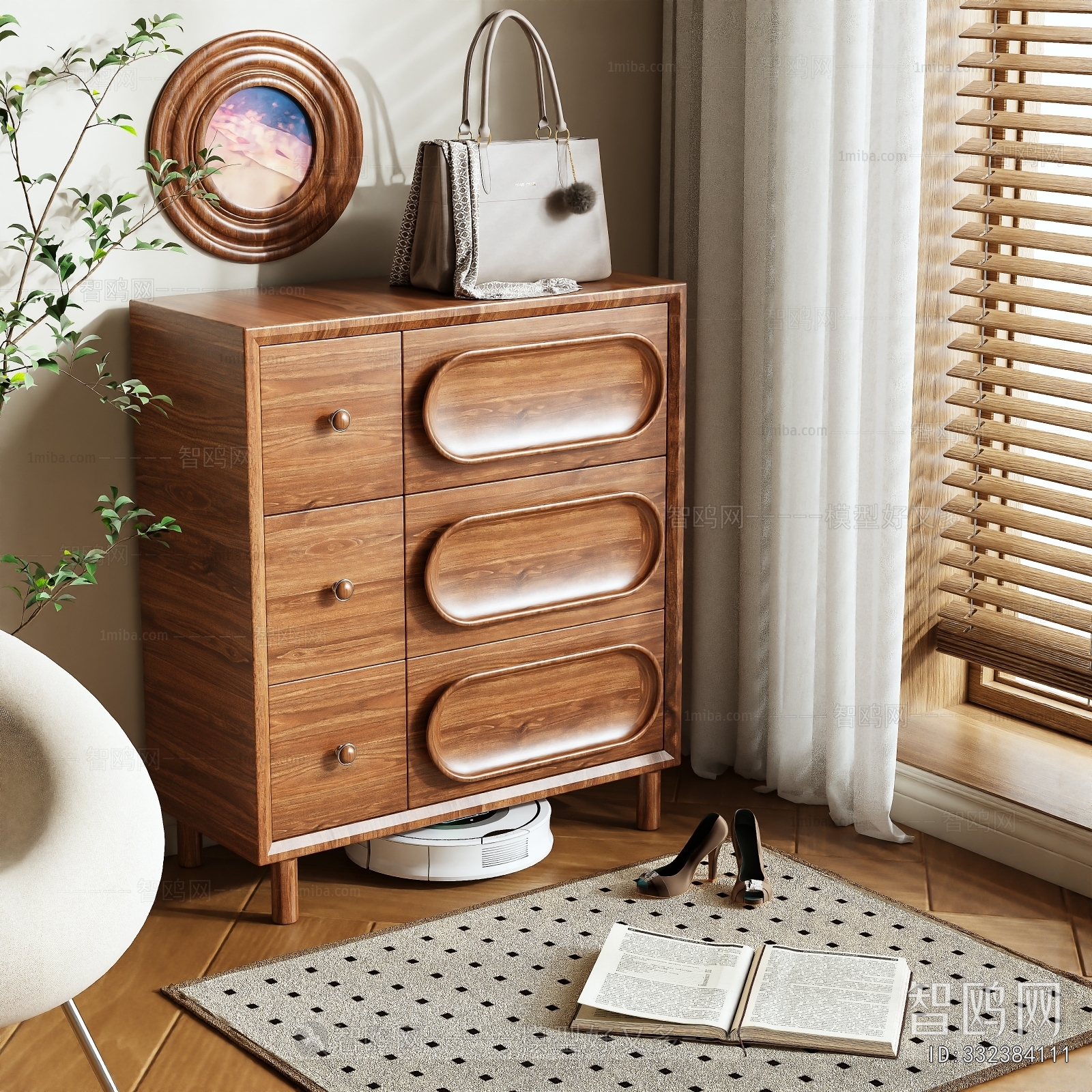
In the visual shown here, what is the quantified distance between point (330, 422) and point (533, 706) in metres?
0.64

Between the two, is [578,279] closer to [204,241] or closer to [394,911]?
A: [204,241]

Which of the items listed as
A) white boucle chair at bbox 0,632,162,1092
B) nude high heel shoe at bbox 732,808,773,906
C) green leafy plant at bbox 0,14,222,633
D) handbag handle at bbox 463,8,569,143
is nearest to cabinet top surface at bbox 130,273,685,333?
green leafy plant at bbox 0,14,222,633

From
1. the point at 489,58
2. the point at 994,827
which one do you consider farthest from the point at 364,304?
the point at 994,827

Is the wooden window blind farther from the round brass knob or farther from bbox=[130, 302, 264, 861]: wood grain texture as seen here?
bbox=[130, 302, 264, 861]: wood grain texture

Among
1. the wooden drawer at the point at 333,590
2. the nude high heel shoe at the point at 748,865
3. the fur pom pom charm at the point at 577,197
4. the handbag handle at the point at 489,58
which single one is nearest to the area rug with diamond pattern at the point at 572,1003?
the nude high heel shoe at the point at 748,865

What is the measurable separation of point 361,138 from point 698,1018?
5.23 feet

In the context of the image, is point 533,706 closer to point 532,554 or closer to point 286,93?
point 532,554

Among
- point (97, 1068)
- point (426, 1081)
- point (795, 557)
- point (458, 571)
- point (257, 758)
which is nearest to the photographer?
point (97, 1068)

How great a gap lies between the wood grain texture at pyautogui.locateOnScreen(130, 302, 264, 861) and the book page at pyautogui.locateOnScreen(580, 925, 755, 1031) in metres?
0.57

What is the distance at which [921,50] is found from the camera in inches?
101

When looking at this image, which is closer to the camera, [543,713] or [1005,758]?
A: [543,713]

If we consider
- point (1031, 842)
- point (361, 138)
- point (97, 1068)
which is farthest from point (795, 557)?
point (97, 1068)

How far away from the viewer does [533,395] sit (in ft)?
8.26

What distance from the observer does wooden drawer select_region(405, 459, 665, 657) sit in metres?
2.46
